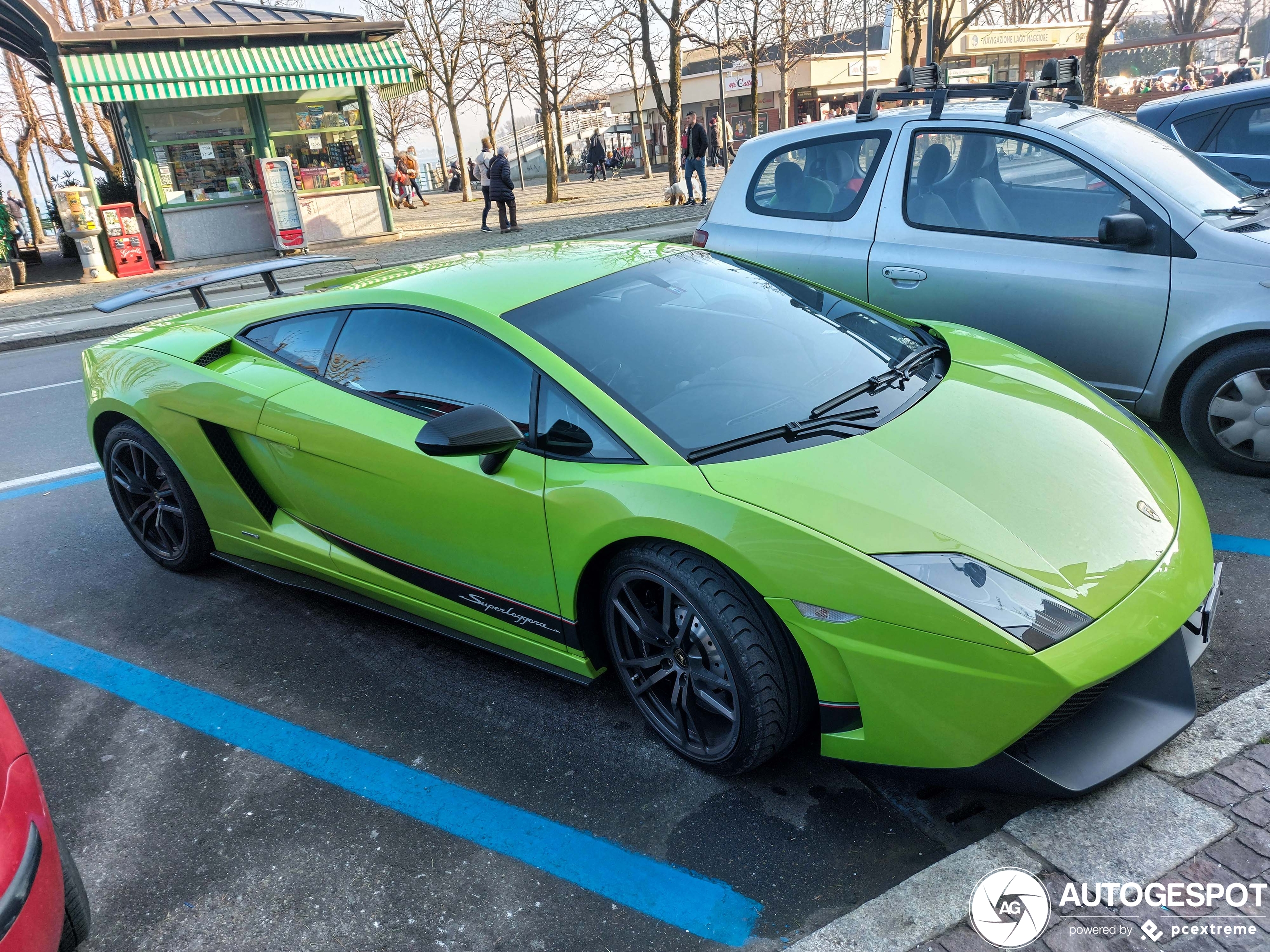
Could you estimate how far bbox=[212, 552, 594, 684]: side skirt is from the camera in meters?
2.96

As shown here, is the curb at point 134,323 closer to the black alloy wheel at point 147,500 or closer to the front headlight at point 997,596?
the black alloy wheel at point 147,500

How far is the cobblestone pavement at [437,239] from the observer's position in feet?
49.9

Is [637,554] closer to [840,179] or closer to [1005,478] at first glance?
[1005,478]

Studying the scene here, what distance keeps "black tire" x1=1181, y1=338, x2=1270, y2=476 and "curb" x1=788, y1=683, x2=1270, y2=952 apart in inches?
87.8

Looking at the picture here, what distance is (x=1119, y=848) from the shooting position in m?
2.17

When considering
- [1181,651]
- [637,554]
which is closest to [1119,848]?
[1181,651]

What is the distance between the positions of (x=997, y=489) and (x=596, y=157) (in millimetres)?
38723

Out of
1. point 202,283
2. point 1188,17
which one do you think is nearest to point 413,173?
point 202,283

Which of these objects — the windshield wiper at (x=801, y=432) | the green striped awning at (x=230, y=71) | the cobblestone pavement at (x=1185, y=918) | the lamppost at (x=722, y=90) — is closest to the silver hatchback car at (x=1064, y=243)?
the windshield wiper at (x=801, y=432)

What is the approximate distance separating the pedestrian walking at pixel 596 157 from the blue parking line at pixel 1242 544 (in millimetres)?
37103

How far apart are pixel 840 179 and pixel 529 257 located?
7.72 ft

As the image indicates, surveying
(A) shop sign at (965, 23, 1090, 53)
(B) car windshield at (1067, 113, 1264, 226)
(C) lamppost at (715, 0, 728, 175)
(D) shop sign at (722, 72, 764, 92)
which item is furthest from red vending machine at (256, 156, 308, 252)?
(A) shop sign at (965, 23, 1090, 53)

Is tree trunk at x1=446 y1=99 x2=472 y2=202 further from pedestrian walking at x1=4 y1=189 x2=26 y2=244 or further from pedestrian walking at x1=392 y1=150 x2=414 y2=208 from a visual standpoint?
pedestrian walking at x1=4 y1=189 x2=26 y2=244

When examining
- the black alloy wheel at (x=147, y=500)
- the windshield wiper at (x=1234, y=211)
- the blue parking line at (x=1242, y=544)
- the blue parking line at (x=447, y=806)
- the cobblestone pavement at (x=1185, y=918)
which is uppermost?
the windshield wiper at (x=1234, y=211)
